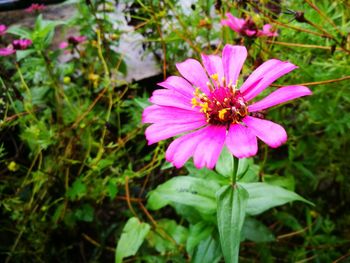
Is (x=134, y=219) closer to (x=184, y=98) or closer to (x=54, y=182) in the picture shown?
(x=54, y=182)

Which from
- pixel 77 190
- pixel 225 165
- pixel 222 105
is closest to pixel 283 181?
pixel 225 165

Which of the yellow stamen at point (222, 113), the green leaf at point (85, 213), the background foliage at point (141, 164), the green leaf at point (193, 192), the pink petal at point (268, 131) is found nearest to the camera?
the pink petal at point (268, 131)

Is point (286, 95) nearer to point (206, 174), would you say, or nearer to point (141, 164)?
point (206, 174)

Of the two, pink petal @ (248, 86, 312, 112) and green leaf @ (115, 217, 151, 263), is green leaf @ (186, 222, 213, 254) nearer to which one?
green leaf @ (115, 217, 151, 263)

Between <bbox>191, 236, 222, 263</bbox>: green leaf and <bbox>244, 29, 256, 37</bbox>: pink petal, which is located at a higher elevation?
<bbox>244, 29, 256, 37</bbox>: pink petal

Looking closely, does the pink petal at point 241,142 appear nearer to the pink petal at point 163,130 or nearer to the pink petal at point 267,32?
the pink petal at point 163,130

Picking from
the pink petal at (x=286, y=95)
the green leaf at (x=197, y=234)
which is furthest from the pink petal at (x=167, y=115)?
the green leaf at (x=197, y=234)

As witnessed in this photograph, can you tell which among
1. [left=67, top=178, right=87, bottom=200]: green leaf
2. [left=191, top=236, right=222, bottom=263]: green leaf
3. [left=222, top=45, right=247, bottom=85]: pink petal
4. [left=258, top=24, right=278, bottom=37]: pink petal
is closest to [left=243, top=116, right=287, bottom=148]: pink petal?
[left=222, top=45, right=247, bottom=85]: pink petal
